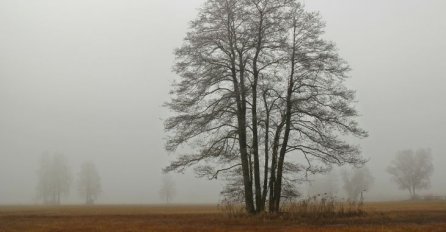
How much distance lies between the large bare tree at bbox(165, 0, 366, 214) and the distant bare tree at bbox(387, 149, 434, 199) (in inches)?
3015

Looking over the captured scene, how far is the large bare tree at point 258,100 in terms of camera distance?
2308cm

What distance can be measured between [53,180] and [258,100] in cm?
8413

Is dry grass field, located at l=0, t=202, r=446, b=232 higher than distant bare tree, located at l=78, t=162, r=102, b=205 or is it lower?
lower

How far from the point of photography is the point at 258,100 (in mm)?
24562

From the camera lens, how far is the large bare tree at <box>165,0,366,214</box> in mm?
23078

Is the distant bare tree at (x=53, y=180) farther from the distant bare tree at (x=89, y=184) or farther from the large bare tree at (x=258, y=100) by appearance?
the large bare tree at (x=258, y=100)

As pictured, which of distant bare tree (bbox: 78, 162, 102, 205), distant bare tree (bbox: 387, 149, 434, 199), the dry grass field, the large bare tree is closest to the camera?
the dry grass field

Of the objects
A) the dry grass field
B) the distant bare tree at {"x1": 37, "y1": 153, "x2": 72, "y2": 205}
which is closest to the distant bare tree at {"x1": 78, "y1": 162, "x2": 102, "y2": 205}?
the distant bare tree at {"x1": 37, "y1": 153, "x2": 72, "y2": 205}

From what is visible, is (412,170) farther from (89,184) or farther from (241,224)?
(241,224)

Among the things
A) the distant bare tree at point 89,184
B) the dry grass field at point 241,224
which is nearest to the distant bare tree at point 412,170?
the distant bare tree at point 89,184

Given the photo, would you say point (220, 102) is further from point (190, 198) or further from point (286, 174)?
point (190, 198)

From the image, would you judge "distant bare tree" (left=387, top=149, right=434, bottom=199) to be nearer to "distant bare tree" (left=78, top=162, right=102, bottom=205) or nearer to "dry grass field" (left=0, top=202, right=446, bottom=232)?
"distant bare tree" (left=78, top=162, right=102, bottom=205)

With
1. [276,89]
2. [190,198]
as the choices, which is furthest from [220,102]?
[190,198]

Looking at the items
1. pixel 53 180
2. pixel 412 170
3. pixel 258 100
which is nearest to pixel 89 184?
pixel 53 180
